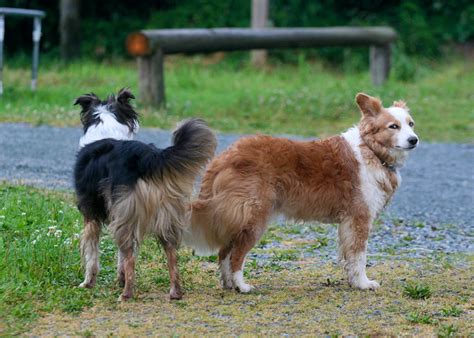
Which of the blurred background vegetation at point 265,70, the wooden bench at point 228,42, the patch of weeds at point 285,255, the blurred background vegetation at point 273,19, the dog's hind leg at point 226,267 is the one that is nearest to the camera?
the dog's hind leg at point 226,267

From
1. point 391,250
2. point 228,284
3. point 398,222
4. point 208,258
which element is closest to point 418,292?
point 228,284

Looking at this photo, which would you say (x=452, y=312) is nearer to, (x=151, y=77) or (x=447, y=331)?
(x=447, y=331)

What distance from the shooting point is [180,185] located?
231 inches

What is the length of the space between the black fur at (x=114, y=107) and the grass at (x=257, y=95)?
6.95 meters

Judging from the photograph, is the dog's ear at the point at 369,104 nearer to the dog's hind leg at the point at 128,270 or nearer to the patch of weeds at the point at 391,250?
the patch of weeds at the point at 391,250

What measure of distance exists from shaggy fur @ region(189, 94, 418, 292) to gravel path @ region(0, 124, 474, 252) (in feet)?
5.27

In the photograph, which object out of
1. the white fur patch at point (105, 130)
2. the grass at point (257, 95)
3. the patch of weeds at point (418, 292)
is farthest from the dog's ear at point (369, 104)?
the grass at point (257, 95)

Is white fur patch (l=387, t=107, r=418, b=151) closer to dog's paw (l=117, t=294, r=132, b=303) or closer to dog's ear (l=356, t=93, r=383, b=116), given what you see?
dog's ear (l=356, t=93, r=383, b=116)

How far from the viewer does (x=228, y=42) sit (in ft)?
53.0

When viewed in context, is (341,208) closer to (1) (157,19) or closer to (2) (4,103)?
(2) (4,103)

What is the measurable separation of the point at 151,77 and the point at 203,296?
8897 millimetres

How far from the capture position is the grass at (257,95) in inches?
569

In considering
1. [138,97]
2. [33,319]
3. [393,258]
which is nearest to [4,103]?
[138,97]

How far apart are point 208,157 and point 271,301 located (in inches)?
41.9
